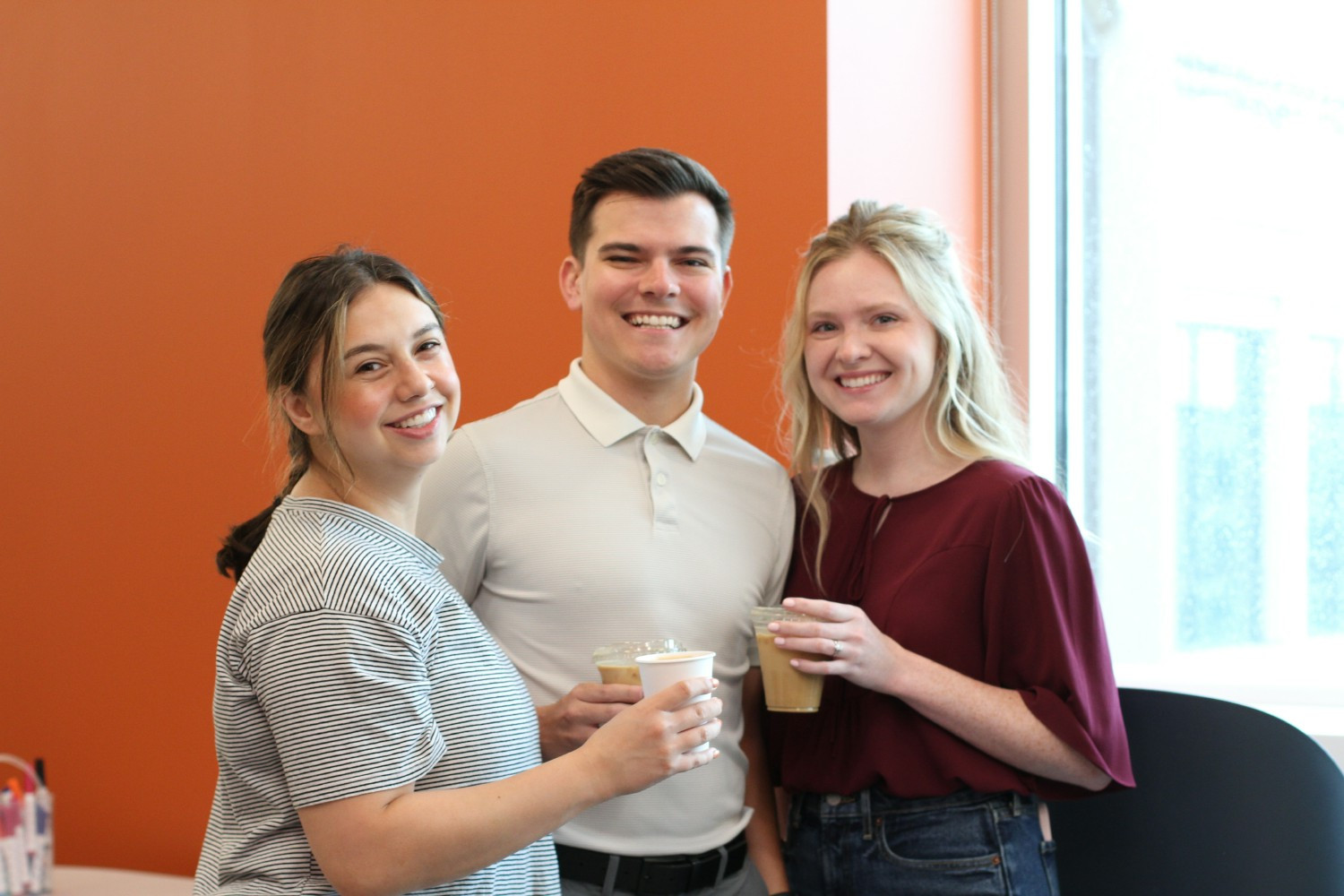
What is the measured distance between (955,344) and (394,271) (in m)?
0.80

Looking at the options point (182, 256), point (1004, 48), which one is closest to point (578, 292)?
point (1004, 48)

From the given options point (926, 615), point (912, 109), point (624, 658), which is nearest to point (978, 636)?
point (926, 615)

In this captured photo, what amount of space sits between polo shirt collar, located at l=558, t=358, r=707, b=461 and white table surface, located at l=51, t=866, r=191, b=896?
165cm

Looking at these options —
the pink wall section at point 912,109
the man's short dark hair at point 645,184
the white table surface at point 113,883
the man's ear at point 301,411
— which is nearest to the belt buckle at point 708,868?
the man's ear at point 301,411

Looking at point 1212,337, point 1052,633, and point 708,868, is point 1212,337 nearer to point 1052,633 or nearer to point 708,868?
point 1052,633

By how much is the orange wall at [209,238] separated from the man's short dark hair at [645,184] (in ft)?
1.63

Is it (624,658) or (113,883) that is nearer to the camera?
(624,658)

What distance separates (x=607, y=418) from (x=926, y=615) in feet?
1.72

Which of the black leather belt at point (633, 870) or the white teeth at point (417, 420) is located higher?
the white teeth at point (417, 420)

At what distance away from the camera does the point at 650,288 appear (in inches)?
66.3

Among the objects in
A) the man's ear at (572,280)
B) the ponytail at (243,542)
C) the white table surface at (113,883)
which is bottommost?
the white table surface at (113,883)

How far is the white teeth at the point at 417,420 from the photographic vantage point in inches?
52.7

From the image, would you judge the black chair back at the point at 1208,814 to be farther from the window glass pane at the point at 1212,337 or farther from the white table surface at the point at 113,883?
the white table surface at the point at 113,883

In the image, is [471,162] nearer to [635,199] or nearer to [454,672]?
[635,199]
